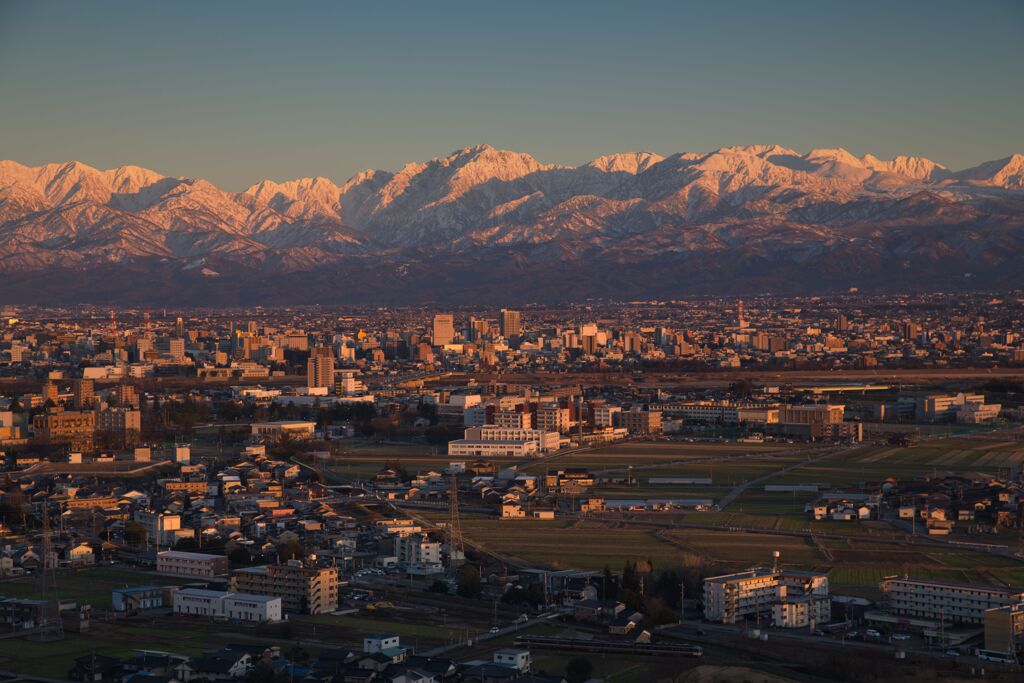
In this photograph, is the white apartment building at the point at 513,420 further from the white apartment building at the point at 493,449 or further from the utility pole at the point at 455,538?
the utility pole at the point at 455,538

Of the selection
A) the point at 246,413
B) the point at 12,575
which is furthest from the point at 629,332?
the point at 12,575

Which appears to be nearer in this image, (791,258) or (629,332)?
(629,332)

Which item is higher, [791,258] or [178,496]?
[791,258]

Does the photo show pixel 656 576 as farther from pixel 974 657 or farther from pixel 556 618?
pixel 974 657

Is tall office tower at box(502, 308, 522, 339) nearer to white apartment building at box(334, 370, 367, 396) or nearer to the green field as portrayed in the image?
white apartment building at box(334, 370, 367, 396)

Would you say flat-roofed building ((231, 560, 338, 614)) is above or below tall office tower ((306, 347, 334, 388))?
below

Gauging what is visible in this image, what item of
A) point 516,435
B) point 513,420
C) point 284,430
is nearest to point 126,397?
point 284,430

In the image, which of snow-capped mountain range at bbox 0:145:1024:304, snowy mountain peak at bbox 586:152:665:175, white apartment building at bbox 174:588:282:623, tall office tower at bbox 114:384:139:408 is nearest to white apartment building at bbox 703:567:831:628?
white apartment building at bbox 174:588:282:623
